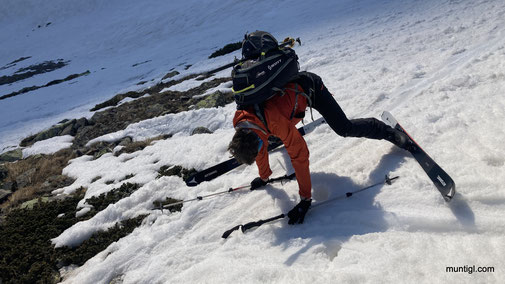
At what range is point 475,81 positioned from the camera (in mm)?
5621

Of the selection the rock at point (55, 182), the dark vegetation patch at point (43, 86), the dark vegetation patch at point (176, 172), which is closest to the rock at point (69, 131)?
the rock at point (55, 182)

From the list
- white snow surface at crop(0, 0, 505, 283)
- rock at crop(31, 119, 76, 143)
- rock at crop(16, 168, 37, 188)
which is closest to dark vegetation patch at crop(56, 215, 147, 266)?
white snow surface at crop(0, 0, 505, 283)

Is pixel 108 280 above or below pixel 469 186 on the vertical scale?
below

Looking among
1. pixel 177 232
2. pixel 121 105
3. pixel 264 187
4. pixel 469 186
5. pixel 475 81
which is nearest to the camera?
pixel 469 186

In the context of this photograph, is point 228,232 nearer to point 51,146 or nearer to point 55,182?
point 55,182

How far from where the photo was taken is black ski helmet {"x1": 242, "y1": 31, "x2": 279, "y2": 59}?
12.7ft

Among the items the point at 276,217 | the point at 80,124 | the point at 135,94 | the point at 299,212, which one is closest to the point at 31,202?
the point at 276,217

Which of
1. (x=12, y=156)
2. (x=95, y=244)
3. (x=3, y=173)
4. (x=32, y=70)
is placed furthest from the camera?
(x=32, y=70)

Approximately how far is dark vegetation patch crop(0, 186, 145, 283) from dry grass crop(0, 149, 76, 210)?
2.73 ft

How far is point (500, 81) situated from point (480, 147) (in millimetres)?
2301

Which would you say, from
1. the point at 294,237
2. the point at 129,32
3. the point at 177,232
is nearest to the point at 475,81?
the point at 294,237

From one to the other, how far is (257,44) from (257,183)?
225 cm

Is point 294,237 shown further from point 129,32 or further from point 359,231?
point 129,32

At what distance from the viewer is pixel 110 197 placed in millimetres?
5773
